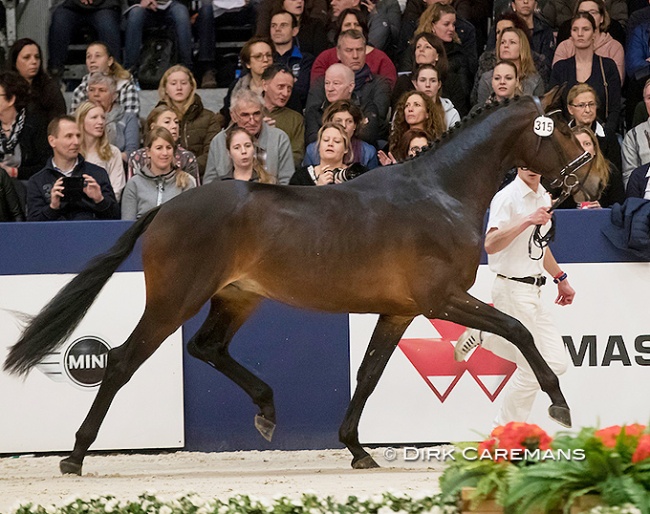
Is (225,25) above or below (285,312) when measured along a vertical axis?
above

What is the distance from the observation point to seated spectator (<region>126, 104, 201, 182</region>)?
860 cm

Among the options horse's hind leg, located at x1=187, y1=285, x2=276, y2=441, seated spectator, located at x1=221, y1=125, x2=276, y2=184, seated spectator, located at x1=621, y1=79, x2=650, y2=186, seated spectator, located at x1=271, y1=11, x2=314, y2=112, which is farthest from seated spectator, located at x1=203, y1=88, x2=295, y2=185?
seated spectator, located at x1=621, y1=79, x2=650, y2=186

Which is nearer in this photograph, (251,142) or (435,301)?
(435,301)

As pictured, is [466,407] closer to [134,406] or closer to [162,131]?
[134,406]

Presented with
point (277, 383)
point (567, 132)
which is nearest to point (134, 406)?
point (277, 383)

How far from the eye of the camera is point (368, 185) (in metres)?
6.77

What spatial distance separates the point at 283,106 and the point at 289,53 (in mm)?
1032

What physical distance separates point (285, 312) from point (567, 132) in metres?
2.20

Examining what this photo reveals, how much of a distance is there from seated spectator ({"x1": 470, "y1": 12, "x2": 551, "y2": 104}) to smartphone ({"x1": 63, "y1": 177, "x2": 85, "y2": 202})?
138 inches

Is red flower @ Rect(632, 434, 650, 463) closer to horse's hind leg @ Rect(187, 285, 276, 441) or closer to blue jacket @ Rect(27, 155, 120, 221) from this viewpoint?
horse's hind leg @ Rect(187, 285, 276, 441)

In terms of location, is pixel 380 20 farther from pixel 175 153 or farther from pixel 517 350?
pixel 517 350

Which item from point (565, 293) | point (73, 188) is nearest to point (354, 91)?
point (73, 188)

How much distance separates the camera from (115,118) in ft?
31.7

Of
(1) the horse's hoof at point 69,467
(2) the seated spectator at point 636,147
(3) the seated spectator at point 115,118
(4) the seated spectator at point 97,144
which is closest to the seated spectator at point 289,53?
(3) the seated spectator at point 115,118
